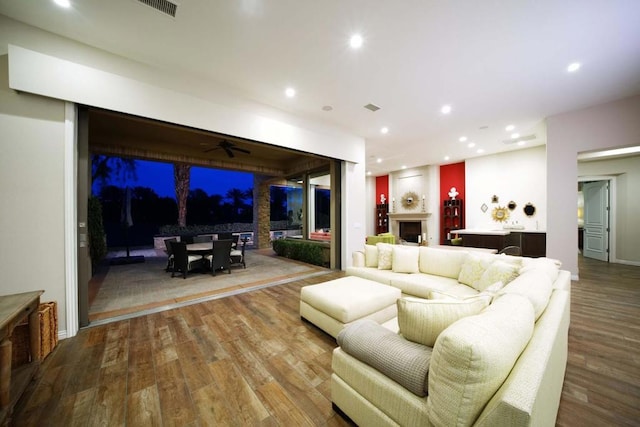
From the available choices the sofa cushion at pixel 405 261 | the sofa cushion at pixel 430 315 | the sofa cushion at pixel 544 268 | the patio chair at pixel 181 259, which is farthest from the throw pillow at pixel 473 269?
the patio chair at pixel 181 259

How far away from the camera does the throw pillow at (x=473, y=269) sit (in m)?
2.75

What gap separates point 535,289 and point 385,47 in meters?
2.83

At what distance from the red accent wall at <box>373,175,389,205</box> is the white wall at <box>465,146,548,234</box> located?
133 inches

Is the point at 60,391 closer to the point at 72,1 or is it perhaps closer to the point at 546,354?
the point at 546,354

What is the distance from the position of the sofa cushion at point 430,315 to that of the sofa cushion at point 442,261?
203 centimetres

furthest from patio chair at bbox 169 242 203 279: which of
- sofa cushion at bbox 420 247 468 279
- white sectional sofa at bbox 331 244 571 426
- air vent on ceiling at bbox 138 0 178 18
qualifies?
sofa cushion at bbox 420 247 468 279

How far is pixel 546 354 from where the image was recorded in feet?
3.21

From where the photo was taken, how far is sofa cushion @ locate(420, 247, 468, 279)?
3.17m

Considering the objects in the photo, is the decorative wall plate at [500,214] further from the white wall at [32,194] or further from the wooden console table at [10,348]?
the white wall at [32,194]

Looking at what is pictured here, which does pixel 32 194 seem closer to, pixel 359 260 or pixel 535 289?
pixel 359 260

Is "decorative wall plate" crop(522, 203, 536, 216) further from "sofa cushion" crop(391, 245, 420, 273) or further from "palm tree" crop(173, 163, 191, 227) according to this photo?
"palm tree" crop(173, 163, 191, 227)

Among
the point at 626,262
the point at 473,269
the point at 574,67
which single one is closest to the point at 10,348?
the point at 473,269

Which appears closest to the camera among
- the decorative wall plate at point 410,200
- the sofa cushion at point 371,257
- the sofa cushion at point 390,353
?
the sofa cushion at point 390,353

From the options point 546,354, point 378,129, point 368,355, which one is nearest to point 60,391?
point 368,355
